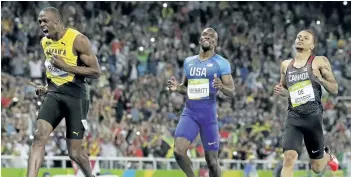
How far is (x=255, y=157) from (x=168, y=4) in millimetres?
8445

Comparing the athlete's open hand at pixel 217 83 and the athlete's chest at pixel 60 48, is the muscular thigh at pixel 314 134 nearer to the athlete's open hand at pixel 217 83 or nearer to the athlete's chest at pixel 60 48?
the athlete's open hand at pixel 217 83

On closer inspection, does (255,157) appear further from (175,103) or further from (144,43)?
(144,43)

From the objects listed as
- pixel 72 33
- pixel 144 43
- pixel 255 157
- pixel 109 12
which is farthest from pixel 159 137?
pixel 72 33

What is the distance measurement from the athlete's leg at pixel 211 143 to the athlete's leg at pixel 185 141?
0.51ft

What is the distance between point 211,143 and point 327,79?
211 cm

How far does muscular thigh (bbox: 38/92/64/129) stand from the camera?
1232 cm

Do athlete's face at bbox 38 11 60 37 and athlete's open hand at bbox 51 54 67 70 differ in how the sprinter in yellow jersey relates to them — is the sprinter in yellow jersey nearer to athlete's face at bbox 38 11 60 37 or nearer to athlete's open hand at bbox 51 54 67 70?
athlete's face at bbox 38 11 60 37

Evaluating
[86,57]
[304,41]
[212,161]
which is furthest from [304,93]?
[86,57]

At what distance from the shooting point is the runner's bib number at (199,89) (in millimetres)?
14383

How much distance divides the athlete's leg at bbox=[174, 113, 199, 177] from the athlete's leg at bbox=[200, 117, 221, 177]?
6.1 inches

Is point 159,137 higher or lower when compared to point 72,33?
lower

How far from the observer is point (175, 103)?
25.5 metres

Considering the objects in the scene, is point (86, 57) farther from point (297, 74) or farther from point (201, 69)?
point (297, 74)

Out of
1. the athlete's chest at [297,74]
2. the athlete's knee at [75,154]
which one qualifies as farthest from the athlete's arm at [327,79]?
the athlete's knee at [75,154]
